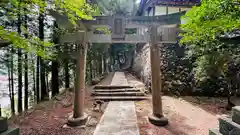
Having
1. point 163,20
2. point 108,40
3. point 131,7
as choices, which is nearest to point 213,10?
point 163,20

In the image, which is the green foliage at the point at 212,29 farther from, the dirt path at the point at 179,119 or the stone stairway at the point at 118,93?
the stone stairway at the point at 118,93

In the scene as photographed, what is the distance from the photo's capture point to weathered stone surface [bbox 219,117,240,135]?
196 cm

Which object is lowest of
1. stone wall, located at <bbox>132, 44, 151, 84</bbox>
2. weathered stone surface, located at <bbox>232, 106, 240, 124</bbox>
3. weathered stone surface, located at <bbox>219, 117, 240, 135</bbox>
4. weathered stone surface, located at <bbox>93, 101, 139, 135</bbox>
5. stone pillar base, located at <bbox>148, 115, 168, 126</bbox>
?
stone pillar base, located at <bbox>148, 115, 168, 126</bbox>

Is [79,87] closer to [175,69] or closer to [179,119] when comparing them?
[179,119]

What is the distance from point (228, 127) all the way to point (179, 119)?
2712 millimetres

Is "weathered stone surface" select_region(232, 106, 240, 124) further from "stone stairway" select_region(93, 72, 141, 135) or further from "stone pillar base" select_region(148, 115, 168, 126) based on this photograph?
"stone pillar base" select_region(148, 115, 168, 126)

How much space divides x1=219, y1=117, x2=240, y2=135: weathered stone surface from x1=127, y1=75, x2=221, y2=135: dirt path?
1703 mm

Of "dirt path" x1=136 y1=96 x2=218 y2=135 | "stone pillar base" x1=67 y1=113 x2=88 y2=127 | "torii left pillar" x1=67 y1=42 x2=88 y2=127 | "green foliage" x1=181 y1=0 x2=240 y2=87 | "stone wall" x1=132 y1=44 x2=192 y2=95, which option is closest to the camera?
"green foliage" x1=181 y1=0 x2=240 y2=87

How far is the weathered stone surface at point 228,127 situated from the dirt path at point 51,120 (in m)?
2.76

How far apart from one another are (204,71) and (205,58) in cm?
50

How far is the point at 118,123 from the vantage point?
3891 mm

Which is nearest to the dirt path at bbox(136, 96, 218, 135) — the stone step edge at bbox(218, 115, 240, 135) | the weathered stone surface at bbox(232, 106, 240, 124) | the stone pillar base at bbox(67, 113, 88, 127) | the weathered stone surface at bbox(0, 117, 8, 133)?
the stone pillar base at bbox(67, 113, 88, 127)

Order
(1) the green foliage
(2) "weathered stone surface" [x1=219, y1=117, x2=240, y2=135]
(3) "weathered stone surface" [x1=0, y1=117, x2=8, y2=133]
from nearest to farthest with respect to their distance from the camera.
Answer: (2) "weathered stone surface" [x1=219, y1=117, x2=240, y2=135] < (3) "weathered stone surface" [x1=0, y1=117, x2=8, y2=133] < (1) the green foliage

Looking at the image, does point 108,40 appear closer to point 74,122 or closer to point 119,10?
point 74,122
